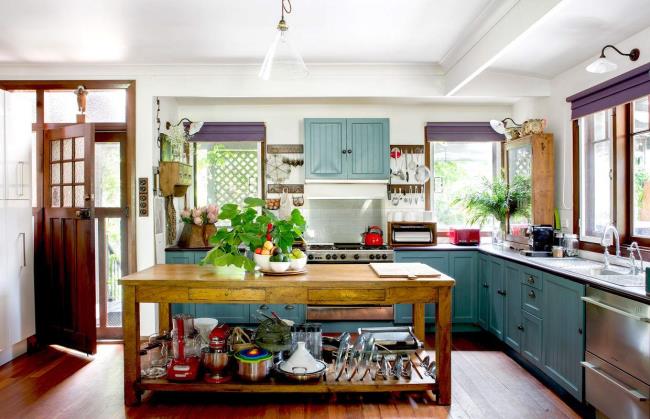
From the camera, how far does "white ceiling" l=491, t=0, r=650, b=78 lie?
302cm

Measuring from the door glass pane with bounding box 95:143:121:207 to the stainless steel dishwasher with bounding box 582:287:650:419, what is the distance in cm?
430

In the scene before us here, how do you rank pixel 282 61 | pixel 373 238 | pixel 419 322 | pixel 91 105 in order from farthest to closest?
pixel 373 238 → pixel 91 105 → pixel 419 322 → pixel 282 61

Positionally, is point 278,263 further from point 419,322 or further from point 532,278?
point 532,278

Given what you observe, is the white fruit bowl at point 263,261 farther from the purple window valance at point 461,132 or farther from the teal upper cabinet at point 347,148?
the purple window valance at point 461,132

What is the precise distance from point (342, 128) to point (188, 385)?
310 centimetres

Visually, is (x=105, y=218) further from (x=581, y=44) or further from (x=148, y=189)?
(x=581, y=44)

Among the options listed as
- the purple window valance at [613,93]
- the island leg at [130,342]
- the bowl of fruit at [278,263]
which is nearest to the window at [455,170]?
the purple window valance at [613,93]

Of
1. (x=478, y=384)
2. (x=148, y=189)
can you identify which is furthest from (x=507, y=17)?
(x=148, y=189)

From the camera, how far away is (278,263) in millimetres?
3018

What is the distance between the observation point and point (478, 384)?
3523 millimetres

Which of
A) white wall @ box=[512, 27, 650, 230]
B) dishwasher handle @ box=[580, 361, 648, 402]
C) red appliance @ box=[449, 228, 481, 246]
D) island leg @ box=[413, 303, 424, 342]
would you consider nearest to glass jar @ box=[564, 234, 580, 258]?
white wall @ box=[512, 27, 650, 230]

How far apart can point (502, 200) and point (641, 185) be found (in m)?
1.47

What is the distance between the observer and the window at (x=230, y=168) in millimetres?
5465

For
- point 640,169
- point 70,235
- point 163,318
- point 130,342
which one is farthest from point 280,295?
point 640,169
